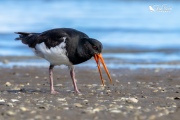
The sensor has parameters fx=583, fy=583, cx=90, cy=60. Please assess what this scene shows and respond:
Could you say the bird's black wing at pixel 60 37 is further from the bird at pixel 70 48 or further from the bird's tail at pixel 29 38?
the bird's tail at pixel 29 38

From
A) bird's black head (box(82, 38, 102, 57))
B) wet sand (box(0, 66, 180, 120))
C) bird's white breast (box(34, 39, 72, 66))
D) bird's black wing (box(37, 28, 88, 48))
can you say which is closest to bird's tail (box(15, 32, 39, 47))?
bird's white breast (box(34, 39, 72, 66))

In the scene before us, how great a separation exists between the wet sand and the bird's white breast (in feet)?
1.78

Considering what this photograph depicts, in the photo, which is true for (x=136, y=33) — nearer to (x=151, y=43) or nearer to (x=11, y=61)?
(x=151, y=43)

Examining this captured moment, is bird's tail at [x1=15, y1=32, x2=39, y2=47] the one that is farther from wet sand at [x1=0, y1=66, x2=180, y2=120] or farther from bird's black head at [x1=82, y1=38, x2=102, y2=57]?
bird's black head at [x1=82, y1=38, x2=102, y2=57]

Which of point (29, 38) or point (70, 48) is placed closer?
point (70, 48)

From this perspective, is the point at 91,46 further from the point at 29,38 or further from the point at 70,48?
the point at 29,38

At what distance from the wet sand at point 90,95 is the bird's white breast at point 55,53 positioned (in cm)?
54

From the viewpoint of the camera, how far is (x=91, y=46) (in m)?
9.65

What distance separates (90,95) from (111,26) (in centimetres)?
1466

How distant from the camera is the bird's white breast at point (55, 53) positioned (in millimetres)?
9625

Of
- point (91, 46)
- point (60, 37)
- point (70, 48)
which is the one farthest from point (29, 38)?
point (91, 46)

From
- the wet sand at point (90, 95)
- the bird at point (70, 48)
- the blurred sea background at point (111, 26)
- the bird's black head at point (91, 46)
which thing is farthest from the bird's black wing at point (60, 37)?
the blurred sea background at point (111, 26)

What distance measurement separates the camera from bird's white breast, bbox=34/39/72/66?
→ 9625 millimetres

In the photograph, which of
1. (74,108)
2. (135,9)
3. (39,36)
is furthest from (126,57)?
(135,9)
